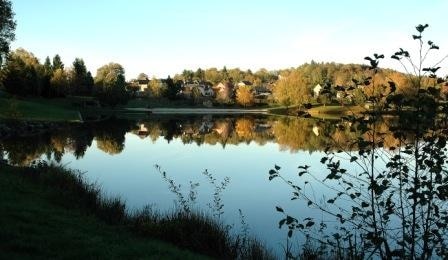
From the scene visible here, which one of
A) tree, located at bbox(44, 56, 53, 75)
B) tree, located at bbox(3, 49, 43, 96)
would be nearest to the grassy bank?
tree, located at bbox(3, 49, 43, 96)

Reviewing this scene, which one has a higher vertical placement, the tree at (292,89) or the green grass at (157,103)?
the tree at (292,89)

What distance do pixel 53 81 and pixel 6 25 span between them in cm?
4778

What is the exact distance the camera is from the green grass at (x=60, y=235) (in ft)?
27.9

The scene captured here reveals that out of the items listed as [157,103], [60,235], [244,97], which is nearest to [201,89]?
[244,97]

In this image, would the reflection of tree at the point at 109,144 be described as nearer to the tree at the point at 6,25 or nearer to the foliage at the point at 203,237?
the tree at the point at 6,25

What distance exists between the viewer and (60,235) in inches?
382

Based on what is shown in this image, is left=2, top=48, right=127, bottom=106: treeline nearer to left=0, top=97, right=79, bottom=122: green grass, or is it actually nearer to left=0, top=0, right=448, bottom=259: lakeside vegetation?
left=0, top=97, right=79, bottom=122: green grass

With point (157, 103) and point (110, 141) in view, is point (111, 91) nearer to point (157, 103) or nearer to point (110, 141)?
point (157, 103)

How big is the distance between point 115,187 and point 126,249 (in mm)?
12492

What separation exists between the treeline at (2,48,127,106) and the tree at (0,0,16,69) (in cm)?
2675

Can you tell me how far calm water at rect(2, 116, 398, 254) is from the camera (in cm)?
1739

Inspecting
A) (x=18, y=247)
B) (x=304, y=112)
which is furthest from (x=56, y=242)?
(x=304, y=112)

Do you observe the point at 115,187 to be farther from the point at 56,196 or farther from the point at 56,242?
the point at 56,242

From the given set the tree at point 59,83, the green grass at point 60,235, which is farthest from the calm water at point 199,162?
the tree at point 59,83
